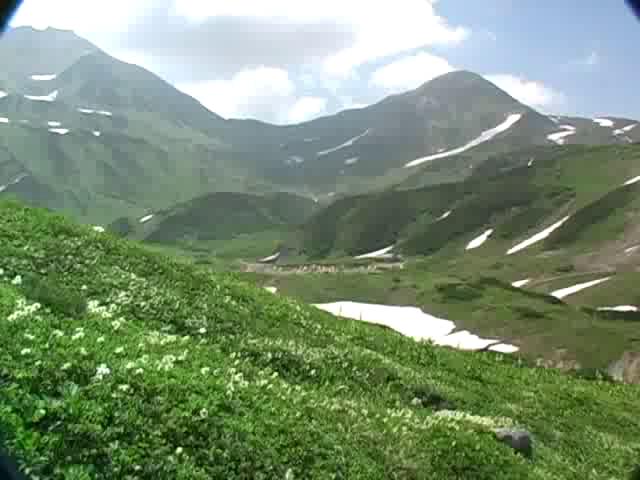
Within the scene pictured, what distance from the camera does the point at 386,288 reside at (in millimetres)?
146375

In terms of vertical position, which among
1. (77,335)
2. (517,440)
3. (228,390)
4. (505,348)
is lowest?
(505,348)

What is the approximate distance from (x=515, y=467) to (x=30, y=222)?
17194 millimetres

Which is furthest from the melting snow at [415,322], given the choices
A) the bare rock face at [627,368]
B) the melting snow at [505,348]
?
the bare rock face at [627,368]

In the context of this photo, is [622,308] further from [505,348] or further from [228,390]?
[228,390]

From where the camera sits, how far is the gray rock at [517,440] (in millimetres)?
17594

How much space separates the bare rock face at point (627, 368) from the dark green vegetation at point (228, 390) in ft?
141

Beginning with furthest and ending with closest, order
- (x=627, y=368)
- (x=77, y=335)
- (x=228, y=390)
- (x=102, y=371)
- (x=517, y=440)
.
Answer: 1. (x=627, y=368)
2. (x=517, y=440)
3. (x=77, y=335)
4. (x=228, y=390)
5. (x=102, y=371)

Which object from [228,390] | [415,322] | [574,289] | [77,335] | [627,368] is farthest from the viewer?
[574,289]

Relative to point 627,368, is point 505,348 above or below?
below

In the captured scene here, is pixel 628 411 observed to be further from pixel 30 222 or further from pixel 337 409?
pixel 30 222

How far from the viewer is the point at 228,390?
13844 mm

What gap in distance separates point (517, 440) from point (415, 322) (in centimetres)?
9961

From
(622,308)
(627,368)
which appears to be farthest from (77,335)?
(622,308)

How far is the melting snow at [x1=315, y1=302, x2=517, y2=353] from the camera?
97875 millimetres
